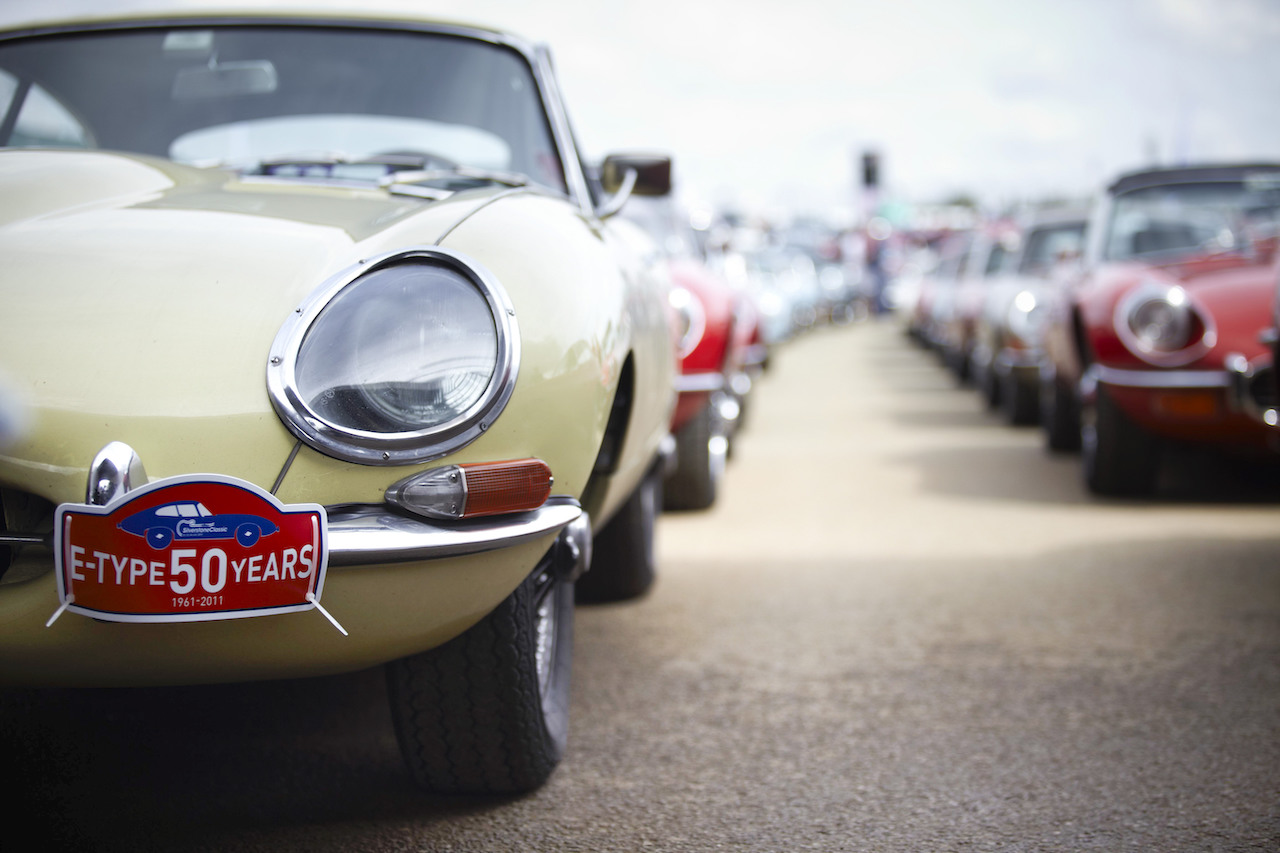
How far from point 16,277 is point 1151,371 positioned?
426 cm

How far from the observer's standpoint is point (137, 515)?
1.59 metres

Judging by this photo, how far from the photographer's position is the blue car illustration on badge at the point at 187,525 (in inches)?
62.8

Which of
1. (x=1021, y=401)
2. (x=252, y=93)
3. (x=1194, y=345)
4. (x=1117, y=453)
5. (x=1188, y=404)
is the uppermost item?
(x=252, y=93)

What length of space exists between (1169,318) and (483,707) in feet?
12.5

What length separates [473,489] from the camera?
1.81 m

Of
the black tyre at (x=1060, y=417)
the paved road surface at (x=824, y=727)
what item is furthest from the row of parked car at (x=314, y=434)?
the black tyre at (x=1060, y=417)

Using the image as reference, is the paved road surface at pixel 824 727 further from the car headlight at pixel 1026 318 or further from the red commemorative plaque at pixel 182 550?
the car headlight at pixel 1026 318

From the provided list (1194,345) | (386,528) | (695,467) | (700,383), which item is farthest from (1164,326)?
(386,528)

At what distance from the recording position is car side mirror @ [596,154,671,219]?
3.19 m

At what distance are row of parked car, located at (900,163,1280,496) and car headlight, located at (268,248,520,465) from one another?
2698mm

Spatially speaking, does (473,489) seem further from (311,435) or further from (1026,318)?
(1026,318)

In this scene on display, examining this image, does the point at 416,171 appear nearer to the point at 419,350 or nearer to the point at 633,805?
the point at 419,350

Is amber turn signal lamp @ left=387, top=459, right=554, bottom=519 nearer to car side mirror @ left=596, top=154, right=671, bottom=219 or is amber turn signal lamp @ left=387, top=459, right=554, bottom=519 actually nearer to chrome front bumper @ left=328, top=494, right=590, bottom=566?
chrome front bumper @ left=328, top=494, right=590, bottom=566

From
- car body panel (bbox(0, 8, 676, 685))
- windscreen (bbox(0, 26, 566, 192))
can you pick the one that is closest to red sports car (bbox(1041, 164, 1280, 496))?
windscreen (bbox(0, 26, 566, 192))
